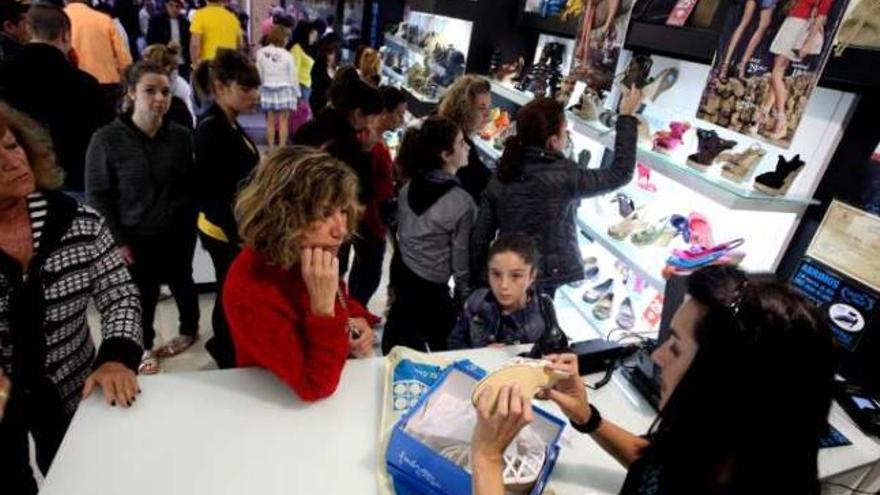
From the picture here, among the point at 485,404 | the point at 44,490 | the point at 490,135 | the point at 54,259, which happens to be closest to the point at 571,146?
the point at 490,135

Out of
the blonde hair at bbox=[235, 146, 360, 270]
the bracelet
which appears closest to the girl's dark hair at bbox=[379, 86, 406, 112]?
the blonde hair at bbox=[235, 146, 360, 270]

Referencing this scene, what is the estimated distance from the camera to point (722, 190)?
1.82 meters

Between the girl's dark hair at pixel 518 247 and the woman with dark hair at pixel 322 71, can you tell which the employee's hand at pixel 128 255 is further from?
the woman with dark hair at pixel 322 71

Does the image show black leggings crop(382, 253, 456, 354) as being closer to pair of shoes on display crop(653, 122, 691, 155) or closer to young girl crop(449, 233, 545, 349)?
young girl crop(449, 233, 545, 349)

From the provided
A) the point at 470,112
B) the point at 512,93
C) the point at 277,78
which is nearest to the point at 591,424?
the point at 470,112

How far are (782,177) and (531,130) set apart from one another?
0.94 m

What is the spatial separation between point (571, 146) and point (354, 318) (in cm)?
218

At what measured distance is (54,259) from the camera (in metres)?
1.19

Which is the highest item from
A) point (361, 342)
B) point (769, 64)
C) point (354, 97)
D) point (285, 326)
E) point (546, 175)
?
point (769, 64)

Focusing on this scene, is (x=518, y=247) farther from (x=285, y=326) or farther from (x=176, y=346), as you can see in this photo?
(x=176, y=346)

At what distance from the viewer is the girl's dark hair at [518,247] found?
191 centimetres

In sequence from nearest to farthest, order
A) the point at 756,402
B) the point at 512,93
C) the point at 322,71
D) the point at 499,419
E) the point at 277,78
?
the point at 756,402 < the point at 499,419 < the point at 512,93 < the point at 322,71 < the point at 277,78

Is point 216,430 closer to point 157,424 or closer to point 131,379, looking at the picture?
point 157,424

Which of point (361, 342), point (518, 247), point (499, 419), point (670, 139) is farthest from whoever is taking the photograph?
point (670, 139)
